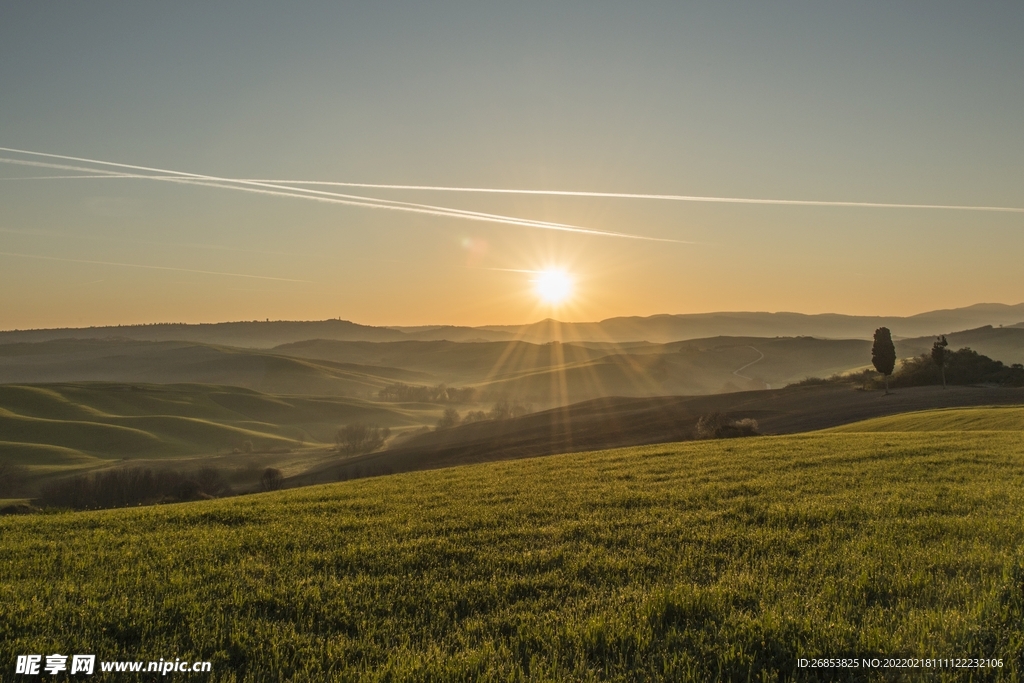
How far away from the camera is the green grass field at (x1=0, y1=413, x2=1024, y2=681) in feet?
19.6

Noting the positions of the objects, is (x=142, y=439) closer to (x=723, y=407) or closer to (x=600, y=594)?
(x=723, y=407)

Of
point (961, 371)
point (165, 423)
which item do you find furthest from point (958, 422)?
point (165, 423)

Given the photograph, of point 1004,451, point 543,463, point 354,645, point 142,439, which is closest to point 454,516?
point 354,645

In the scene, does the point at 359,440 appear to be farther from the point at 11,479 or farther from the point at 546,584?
the point at 546,584

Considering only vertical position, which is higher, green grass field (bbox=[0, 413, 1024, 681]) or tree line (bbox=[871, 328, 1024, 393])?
tree line (bbox=[871, 328, 1024, 393])

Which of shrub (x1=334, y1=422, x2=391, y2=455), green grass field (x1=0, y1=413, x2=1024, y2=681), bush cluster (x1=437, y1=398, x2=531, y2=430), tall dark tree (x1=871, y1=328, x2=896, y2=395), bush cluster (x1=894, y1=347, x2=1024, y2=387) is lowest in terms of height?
shrub (x1=334, y1=422, x2=391, y2=455)

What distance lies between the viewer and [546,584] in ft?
26.6

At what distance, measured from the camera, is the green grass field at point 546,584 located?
598cm

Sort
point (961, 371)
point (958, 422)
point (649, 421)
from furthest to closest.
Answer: point (961, 371)
point (649, 421)
point (958, 422)

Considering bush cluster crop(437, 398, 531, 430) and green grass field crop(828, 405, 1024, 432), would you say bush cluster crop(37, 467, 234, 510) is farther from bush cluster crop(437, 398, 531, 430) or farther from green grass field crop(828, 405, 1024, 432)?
bush cluster crop(437, 398, 531, 430)

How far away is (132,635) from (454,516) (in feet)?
21.7

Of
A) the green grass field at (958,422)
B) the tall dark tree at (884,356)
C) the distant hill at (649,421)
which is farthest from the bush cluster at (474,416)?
the green grass field at (958,422)

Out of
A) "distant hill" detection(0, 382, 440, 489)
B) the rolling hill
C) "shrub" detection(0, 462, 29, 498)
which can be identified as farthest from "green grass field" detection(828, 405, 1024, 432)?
"shrub" detection(0, 462, 29, 498)

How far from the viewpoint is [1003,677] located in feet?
17.3
